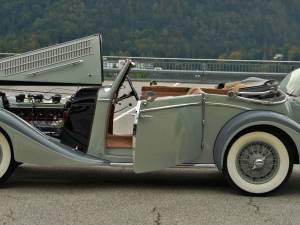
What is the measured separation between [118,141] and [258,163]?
1565 millimetres

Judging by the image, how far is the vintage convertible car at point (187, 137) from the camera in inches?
255

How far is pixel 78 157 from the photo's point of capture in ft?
21.7

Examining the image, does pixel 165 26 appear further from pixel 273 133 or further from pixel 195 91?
pixel 273 133

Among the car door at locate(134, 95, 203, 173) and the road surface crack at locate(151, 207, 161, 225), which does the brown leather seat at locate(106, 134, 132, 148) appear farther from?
the road surface crack at locate(151, 207, 161, 225)

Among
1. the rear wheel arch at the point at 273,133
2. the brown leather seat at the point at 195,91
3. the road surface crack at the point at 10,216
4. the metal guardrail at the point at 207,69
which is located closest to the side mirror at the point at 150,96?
the brown leather seat at the point at 195,91

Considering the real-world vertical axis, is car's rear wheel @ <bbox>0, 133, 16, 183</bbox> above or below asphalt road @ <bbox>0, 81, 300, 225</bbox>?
above

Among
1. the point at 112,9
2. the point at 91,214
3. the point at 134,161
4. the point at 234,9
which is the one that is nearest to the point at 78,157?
the point at 134,161

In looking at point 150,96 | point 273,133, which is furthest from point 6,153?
point 273,133

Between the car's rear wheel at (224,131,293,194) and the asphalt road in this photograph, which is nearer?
the asphalt road

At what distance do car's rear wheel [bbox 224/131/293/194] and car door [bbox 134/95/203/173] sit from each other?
1.80 ft

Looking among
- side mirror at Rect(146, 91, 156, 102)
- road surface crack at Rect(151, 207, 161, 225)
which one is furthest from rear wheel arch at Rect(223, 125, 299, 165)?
road surface crack at Rect(151, 207, 161, 225)

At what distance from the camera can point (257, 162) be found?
6547 mm

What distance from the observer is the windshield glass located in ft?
23.9

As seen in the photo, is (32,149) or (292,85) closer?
(32,149)
